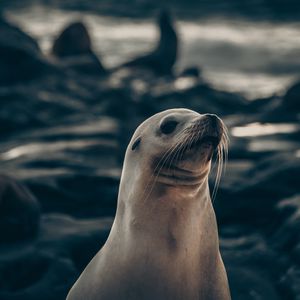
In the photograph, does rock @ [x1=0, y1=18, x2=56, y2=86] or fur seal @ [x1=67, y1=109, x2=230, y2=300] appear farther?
rock @ [x1=0, y1=18, x2=56, y2=86]

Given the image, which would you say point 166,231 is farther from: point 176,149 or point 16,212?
point 16,212

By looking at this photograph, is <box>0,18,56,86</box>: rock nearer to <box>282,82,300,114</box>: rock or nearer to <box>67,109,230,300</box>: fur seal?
<box>282,82,300,114</box>: rock

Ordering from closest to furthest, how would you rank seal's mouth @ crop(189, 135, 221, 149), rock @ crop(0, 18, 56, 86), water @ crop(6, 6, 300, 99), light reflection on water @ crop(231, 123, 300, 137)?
seal's mouth @ crop(189, 135, 221, 149) → light reflection on water @ crop(231, 123, 300, 137) → rock @ crop(0, 18, 56, 86) → water @ crop(6, 6, 300, 99)

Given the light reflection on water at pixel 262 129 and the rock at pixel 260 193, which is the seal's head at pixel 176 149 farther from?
the light reflection on water at pixel 262 129

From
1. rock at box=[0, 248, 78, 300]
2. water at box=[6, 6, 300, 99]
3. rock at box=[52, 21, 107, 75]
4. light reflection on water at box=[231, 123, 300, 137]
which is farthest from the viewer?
water at box=[6, 6, 300, 99]

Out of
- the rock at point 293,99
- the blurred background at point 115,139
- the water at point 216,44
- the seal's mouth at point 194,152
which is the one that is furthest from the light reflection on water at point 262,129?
the seal's mouth at point 194,152

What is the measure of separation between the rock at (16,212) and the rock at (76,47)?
7503 millimetres

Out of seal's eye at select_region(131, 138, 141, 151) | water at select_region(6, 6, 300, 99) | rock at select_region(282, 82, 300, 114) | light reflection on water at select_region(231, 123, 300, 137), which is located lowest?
water at select_region(6, 6, 300, 99)

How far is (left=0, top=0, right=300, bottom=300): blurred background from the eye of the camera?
5980 millimetres

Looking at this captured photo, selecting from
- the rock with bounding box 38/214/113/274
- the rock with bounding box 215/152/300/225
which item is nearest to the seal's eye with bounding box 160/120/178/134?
the rock with bounding box 38/214/113/274

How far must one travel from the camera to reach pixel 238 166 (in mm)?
8266

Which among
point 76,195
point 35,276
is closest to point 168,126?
point 35,276

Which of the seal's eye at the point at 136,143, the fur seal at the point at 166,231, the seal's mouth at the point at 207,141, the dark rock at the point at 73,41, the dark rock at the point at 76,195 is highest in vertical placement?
the seal's mouth at the point at 207,141

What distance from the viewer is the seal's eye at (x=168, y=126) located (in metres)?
4.23
